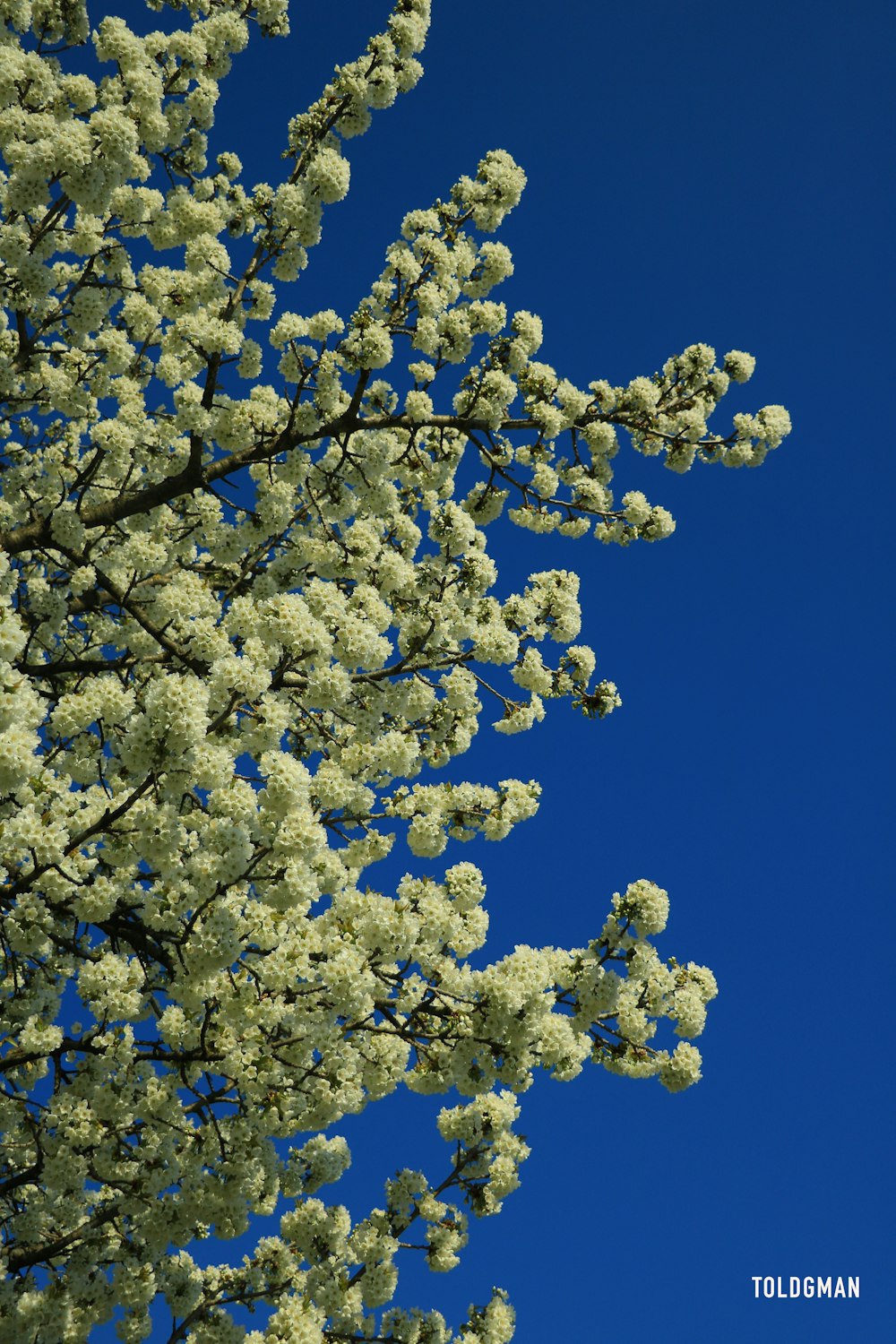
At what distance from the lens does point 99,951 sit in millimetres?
10289

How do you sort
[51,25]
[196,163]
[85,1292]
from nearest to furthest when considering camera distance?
[85,1292], [51,25], [196,163]

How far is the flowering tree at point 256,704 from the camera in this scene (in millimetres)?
8180

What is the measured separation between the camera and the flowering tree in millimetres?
8180

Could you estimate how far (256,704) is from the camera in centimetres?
924

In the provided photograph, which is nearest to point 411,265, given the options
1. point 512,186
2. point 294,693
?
point 512,186

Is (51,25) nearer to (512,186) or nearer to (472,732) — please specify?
(512,186)

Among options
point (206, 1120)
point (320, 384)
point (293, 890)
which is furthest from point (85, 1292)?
point (320, 384)

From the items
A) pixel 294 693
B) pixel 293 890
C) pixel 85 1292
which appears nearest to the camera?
pixel 293 890

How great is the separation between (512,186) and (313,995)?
31.1 feet

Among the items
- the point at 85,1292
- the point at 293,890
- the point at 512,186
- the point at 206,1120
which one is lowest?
the point at 85,1292

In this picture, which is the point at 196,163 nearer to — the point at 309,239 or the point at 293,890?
the point at 309,239

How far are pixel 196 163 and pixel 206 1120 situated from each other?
11316 mm

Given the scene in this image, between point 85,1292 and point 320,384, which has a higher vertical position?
point 320,384

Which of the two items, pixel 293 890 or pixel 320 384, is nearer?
pixel 293 890
